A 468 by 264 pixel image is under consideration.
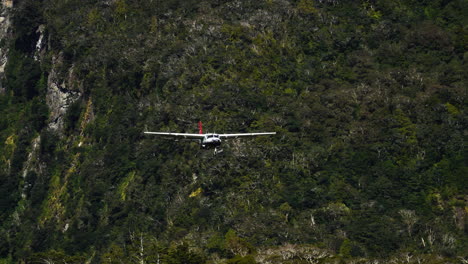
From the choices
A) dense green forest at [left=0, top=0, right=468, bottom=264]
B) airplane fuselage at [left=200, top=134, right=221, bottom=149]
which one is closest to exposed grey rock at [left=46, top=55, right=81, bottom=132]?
dense green forest at [left=0, top=0, right=468, bottom=264]

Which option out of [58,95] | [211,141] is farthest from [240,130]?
[211,141]

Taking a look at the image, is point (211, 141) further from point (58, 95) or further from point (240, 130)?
point (58, 95)

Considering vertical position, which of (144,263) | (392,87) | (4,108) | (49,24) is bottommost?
(4,108)

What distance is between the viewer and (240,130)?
471ft

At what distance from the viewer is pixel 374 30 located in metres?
170

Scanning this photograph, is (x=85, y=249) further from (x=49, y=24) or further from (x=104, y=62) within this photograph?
(x=49, y=24)

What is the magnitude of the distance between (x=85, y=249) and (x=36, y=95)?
156 ft

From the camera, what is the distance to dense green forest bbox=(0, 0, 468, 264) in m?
130

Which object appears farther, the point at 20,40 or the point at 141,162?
the point at 20,40

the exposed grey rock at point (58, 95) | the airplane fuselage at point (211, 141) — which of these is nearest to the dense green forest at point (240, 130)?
the exposed grey rock at point (58, 95)

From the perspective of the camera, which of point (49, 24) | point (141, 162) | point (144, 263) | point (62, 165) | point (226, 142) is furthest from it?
point (49, 24)

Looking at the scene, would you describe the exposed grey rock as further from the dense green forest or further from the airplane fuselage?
the airplane fuselage

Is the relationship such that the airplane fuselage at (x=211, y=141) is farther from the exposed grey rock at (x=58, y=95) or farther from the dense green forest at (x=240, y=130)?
the exposed grey rock at (x=58, y=95)

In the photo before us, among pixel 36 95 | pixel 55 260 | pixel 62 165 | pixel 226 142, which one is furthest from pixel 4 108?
pixel 55 260
